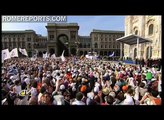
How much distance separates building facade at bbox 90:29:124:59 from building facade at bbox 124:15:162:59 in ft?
159

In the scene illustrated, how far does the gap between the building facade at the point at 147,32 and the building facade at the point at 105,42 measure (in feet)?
159

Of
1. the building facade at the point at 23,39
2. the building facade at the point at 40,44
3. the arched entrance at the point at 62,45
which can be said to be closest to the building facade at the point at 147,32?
the building facade at the point at 23,39

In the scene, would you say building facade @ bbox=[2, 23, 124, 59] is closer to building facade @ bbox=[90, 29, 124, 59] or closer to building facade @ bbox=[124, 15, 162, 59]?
building facade @ bbox=[90, 29, 124, 59]

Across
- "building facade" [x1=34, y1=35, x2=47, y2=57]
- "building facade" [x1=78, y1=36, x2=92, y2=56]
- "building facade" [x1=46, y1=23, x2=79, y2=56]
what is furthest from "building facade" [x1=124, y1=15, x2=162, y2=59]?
"building facade" [x1=34, y1=35, x2=47, y2=57]

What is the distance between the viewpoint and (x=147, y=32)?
32.8m

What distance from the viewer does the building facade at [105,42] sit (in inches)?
3588

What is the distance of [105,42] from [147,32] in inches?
2342

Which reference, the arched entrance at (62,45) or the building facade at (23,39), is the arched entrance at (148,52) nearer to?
the building facade at (23,39)

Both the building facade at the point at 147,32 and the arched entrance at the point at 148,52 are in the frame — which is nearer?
the building facade at the point at 147,32
